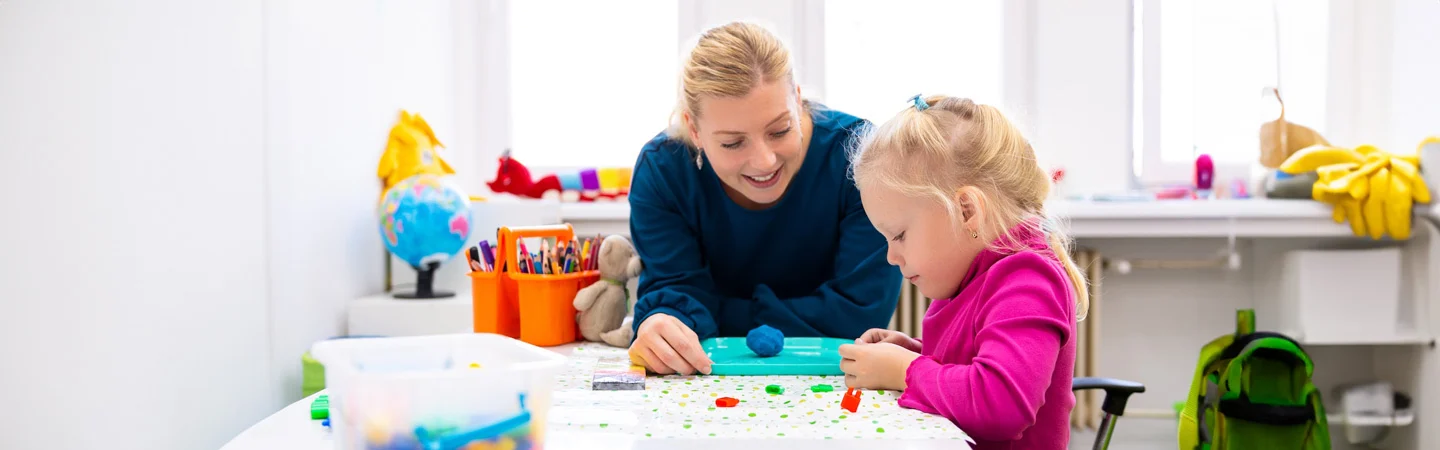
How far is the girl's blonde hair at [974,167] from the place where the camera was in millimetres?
1042

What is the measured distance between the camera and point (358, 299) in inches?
85.7

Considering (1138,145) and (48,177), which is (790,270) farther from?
(1138,145)

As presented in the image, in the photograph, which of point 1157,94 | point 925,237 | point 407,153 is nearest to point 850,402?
point 925,237

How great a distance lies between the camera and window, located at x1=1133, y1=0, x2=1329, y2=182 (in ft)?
10.2

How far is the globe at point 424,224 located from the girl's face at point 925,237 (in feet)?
4.26

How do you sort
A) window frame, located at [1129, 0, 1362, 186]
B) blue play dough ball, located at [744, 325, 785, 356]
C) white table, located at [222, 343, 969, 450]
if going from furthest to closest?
window frame, located at [1129, 0, 1362, 186] < blue play dough ball, located at [744, 325, 785, 356] < white table, located at [222, 343, 969, 450]

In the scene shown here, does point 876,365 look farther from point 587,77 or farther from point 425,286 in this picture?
point 587,77

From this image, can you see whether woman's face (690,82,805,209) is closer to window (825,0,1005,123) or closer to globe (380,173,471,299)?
globe (380,173,471,299)

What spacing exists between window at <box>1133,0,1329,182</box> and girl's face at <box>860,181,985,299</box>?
2.34 m

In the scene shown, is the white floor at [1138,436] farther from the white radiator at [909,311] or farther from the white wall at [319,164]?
the white wall at [319,164]

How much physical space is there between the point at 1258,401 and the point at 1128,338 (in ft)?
2.08

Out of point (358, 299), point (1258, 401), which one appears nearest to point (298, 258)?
point (358, 299)

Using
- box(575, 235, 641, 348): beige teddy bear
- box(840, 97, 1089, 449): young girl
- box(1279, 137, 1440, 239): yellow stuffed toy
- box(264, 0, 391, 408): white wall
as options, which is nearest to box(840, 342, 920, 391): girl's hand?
box(840, 97, 1089, 449): young girl

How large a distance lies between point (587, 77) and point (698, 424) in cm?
245
